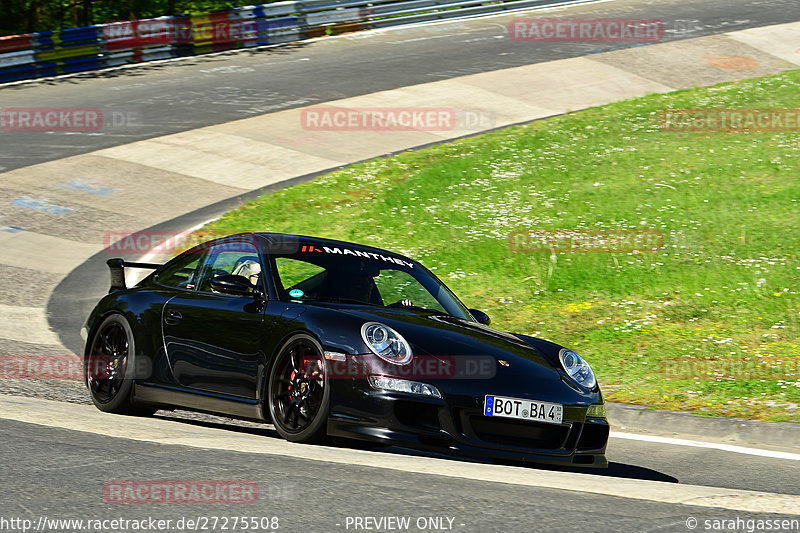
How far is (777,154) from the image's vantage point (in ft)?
52.3

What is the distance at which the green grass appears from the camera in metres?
9.38

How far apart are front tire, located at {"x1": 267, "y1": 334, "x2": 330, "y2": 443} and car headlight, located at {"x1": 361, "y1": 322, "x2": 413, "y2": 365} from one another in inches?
11.3

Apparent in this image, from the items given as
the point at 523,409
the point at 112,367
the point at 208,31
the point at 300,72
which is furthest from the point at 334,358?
the point at 208,31

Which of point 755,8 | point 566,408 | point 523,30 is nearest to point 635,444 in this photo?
point 566,408

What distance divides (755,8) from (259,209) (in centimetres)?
1975

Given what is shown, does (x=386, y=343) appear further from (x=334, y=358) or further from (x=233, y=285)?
(x=233, y=285)

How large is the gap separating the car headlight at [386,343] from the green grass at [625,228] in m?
3.11

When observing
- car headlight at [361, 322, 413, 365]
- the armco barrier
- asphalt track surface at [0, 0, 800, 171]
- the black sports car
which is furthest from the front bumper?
the armco barrier

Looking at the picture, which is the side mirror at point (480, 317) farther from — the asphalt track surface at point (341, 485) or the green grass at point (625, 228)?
the green grass at point (625, 228)

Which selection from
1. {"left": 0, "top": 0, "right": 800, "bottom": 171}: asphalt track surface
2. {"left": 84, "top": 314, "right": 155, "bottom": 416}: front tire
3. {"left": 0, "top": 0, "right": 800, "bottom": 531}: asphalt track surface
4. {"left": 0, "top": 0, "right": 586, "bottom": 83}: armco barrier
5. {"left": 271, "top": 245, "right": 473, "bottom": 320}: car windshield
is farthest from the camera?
{"left": 0, "top": 0, "right": 586, "bottom": 83}: armco barrier

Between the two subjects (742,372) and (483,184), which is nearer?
(742,372)

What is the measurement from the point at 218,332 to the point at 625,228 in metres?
7.60

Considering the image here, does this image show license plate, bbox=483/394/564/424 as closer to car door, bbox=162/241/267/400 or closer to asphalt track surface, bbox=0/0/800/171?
car door, bbox=162/241/267/400

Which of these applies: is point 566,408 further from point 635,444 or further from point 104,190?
point 104,190
